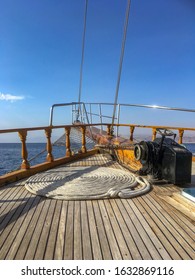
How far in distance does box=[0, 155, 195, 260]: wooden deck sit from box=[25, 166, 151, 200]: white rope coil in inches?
4.9

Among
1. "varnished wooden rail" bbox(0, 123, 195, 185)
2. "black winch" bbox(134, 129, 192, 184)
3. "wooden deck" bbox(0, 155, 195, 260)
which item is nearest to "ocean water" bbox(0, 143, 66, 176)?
"varnished wooden rail" bbox(0, 123, 195, 185)

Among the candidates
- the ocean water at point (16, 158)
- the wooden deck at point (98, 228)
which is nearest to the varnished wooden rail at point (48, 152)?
the ocean water at point (16, 158)

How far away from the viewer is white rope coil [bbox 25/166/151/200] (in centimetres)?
308

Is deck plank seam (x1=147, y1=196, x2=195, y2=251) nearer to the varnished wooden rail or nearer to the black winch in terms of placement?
the black winch

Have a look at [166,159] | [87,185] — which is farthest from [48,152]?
[166,159]

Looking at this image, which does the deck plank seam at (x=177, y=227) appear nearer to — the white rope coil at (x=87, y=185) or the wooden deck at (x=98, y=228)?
the wooden deck at (x=98, y=228)

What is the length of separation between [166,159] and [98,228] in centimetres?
175

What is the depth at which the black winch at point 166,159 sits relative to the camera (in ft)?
10.9

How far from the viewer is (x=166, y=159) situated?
11.4ft

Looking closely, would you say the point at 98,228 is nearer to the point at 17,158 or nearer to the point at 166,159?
the point at 166,159

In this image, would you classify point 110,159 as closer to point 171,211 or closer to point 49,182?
point 49,182
